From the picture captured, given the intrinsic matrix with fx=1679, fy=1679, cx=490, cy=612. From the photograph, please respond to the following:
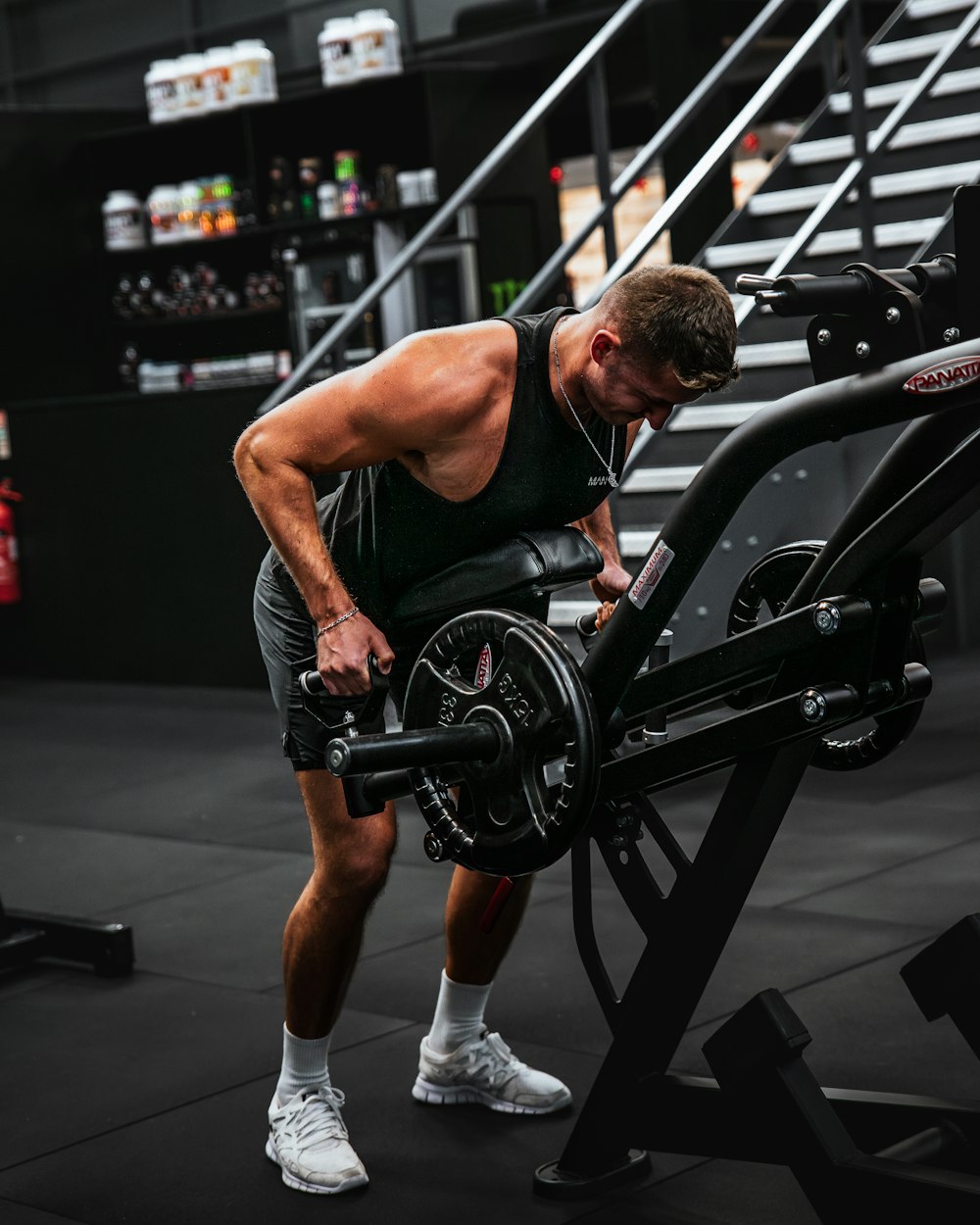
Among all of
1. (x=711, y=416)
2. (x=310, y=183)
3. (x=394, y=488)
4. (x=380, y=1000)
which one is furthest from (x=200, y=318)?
(x=394, y=488)

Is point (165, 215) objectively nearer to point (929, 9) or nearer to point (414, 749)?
point (929, 9)

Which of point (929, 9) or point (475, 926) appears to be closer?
point (475, 926)

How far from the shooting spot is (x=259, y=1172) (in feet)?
8.72

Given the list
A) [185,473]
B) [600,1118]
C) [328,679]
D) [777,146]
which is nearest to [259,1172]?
[600,1118]

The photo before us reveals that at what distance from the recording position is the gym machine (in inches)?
75.8

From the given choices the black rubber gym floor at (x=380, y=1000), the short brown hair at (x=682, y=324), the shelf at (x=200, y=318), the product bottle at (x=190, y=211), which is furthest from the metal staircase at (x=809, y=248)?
the product bottle at (x=190, y=211)

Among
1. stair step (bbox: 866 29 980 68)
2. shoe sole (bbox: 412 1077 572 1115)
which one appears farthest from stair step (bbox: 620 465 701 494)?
shoe sole (bbox: 412 1077 572 1115)

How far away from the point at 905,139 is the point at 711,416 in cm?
151

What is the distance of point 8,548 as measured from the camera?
8164mm

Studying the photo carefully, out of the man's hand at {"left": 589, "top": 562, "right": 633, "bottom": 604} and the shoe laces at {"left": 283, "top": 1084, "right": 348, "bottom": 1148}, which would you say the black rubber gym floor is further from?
the man's hand at {"left": 589, "top": 562, "right": 633, "bottom": 604}

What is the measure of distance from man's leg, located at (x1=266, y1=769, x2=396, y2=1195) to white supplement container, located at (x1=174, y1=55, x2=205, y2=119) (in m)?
7.74

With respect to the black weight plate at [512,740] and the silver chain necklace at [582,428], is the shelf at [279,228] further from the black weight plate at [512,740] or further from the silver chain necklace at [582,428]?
the black weight plate at [512,740]

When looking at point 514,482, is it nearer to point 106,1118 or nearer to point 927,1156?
point 927,1156

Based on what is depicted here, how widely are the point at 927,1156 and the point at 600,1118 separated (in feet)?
1.50
